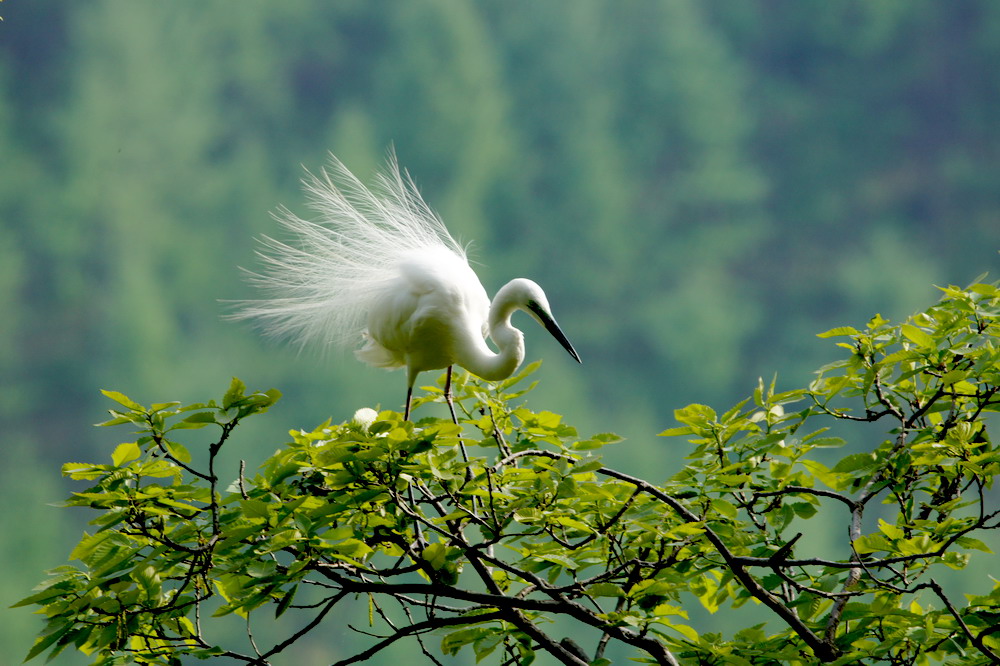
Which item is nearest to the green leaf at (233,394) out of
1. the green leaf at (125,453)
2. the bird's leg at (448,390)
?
the green leaf at (125,453)

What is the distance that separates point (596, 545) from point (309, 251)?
1158 millimetres

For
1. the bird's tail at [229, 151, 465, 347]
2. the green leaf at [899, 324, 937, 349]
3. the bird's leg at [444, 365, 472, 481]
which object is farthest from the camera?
the bird's tail at [229, 151, 465, 347]

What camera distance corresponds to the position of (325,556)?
4.28ft

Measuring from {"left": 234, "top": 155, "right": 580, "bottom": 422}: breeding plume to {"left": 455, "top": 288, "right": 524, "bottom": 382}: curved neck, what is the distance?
2 cm

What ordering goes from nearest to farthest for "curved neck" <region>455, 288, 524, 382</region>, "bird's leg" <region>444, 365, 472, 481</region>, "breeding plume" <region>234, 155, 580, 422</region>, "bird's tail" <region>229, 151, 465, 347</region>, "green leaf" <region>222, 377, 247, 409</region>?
1. "green leaf" <region>222, 377, 247, 409</region>
2. "bird's leg" <region>444, 365, 472, 481</region>
3. "curved neck" <region>455, 288, 524, 382</region>
4. "breeding plume" <region>234, 155, 580, 422</region>
5. "bird's tail" <region>229, 151, 465, 347</region>

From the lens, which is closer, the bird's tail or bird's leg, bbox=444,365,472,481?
bird's leg, bbox=444,365,472,481

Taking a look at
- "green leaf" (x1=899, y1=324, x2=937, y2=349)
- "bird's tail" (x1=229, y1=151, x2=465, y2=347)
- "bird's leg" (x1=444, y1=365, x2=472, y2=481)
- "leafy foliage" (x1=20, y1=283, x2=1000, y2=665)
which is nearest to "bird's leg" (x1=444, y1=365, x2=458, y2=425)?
"bird's leg" (x1=444, y1=365, x2=472, y2=481)

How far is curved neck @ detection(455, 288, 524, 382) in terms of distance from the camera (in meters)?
1.79

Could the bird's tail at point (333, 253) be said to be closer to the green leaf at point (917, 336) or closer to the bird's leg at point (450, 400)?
the bird's leg at point (450, 400)

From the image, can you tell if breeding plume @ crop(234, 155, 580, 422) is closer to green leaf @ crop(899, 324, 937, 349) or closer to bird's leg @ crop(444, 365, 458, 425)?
bird's leg @ crop(444, 365, 458, 425)

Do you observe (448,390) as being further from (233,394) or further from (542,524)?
(233,394)

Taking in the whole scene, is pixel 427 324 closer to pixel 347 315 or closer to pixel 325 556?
pixel 347 315

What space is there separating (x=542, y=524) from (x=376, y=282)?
0.94 m

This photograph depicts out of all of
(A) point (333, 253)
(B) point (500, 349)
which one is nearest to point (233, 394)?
(B) point (500, 349)
